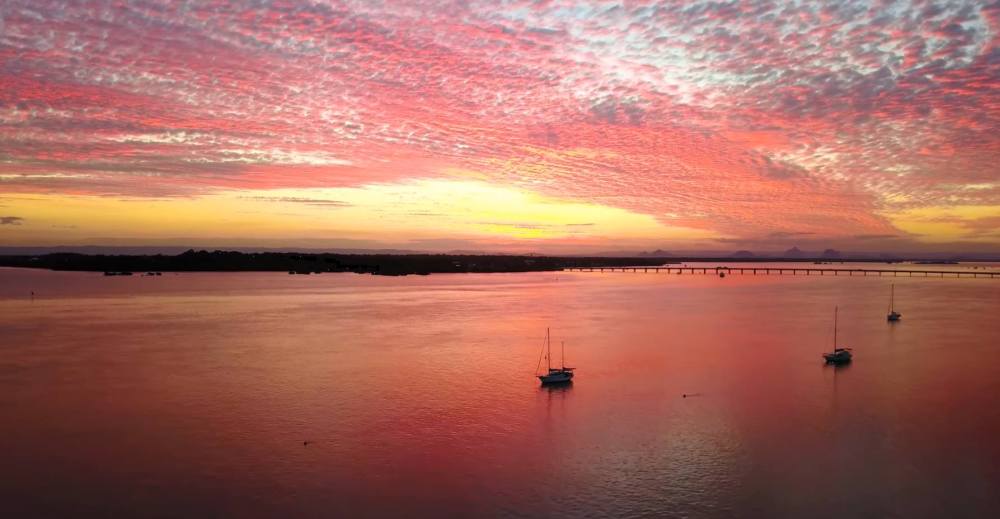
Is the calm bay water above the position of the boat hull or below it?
below

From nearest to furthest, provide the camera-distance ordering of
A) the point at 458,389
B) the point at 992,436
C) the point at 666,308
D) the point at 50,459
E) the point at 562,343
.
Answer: the point at 50,459 < the point at 992,436 < the point at 458,389 < the point at 562,343 < the point at 666,308

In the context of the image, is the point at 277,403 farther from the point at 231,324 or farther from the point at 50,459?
the point at 231,324

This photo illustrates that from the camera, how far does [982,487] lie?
19.1 m

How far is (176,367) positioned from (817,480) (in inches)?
1253

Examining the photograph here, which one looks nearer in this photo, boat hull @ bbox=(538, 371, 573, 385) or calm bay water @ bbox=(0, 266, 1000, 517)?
calm bay water @ bbox=(0, 266, 1000, 517)

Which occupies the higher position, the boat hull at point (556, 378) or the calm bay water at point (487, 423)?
the boat hull at point (556, 378)

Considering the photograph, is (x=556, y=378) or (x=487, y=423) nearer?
(x=487, y=423)

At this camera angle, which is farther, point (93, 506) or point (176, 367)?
point (176, 367)

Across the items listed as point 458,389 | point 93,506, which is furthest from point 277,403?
point 93,506

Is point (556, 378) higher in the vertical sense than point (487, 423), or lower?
higher

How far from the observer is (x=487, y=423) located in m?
25.2

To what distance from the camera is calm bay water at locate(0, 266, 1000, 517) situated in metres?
18.2

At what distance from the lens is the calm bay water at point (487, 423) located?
18.2 meters

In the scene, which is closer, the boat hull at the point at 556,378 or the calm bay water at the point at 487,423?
the calm bay water at the point at 487,423
